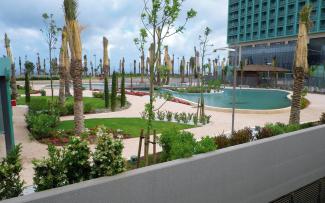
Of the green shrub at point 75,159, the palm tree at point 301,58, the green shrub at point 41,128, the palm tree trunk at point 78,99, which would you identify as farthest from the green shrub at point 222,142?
the green shrub at point 41,128

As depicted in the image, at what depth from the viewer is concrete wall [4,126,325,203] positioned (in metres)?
4.39

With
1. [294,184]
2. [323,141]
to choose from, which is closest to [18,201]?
[294,184]

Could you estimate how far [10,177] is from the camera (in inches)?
161

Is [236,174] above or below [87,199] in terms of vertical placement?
below

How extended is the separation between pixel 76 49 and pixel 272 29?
72929mm

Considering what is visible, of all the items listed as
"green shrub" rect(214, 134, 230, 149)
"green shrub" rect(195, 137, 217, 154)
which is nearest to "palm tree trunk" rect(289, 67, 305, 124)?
"green shrub" rect(214, 134, 230, 149)

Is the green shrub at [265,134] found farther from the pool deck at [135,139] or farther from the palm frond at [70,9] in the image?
the palm frond at [70,9]

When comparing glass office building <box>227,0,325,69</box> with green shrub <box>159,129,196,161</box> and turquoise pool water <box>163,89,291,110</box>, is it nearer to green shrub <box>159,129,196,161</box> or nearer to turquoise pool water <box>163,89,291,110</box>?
turquoise pool water <box>163,89,291,110</box>

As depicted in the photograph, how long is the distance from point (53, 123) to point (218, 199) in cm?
994

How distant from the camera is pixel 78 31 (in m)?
12.3

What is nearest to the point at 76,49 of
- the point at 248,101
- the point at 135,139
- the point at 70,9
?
the point at 70,9

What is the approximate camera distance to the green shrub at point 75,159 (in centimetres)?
452

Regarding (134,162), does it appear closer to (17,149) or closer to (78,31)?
(17,149)

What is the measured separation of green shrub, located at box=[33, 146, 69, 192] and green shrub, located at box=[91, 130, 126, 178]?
0.51m
